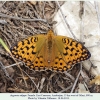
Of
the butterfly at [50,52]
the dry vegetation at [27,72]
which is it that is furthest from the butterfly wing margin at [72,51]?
the dry vegetation at [27,72]

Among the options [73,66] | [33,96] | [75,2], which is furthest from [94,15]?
[33,96]

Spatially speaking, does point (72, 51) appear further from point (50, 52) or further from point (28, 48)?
Result: point (28, 48)

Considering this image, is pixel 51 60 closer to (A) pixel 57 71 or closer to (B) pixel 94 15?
(A) pixel 57 71

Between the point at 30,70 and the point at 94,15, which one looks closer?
the point at 30,70

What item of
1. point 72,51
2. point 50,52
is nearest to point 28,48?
point 50,52

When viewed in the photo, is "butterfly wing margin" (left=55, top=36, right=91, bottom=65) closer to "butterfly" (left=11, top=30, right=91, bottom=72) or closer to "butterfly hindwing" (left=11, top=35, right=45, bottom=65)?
"butterfly" (left=11, top=30, right=91, bottom=72)

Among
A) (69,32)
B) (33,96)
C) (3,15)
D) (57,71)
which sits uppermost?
(3,15)

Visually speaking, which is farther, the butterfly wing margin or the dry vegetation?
the dry vegetation

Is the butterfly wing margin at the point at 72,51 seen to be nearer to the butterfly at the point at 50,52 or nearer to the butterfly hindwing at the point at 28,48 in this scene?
the butterfly at the point at 50,52

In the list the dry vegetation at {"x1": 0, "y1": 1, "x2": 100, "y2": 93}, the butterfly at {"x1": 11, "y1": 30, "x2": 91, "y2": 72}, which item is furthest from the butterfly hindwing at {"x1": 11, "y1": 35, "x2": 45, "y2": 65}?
the dry vegetation at {"x1": 0, "y1": 1, "x2": 100, "y2": 93}

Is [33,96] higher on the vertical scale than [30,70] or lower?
lower
